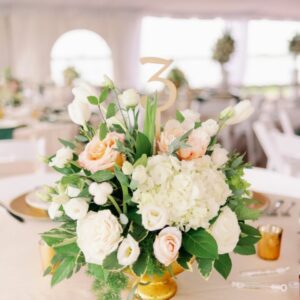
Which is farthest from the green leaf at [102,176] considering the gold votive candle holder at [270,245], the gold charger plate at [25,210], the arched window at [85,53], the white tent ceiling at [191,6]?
the arched window at [85,53]

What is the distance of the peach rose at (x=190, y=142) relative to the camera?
81 centimetres

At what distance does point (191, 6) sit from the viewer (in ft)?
31.2

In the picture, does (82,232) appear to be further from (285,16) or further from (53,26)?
(285,16)

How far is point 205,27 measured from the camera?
36.4 feet

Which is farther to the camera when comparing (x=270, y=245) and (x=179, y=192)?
(x=270, y=245)

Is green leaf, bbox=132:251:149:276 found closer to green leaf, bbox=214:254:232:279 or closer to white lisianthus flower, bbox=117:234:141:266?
white lisianthus flower, bbox=117:234:141:266

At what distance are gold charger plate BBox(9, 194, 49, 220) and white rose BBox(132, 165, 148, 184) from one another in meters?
0.66

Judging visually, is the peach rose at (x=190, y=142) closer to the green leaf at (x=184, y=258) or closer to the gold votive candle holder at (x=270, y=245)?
the green leaf at (x=184, y=258)

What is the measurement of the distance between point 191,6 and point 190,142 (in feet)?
30.2

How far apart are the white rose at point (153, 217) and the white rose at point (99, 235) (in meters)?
0.05

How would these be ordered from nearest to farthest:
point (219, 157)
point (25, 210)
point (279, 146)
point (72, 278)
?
point (219, 157)
point (72, 278)
point (25, 210)
point (279, 146)

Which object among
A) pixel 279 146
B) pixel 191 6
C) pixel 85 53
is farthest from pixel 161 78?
pixel 85 53

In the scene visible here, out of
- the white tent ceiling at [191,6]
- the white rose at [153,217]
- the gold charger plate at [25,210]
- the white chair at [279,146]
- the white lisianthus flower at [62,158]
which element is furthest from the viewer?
the white tent ceiling at [191,6]

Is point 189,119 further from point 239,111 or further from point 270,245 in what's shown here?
point 270,245
